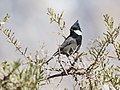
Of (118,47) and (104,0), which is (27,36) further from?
(118,47)

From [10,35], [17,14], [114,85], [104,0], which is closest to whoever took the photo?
[114,85]

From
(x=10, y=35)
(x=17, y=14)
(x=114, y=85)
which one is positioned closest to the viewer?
(x=114, y=85)

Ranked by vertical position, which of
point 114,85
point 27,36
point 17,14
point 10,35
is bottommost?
point 114,85

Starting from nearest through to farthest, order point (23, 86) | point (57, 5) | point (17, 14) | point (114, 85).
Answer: point (23, 86) < point (114, 85) < point (57, 5) < point (17, 14)

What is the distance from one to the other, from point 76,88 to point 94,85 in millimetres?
32

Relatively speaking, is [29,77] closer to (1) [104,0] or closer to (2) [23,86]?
(2) [23,86]

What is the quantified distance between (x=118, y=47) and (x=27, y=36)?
1085cm

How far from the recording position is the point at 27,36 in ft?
37.9

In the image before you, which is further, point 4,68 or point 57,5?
point 57,5

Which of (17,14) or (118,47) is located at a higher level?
(17,14)

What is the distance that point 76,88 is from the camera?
70cm

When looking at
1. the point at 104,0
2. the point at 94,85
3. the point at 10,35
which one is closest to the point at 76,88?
the point at 94,85

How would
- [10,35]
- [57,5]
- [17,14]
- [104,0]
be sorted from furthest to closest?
[104,0] → [17,14] → [57,5] → [10,35]

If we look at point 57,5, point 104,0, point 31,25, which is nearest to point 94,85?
point 57,5
